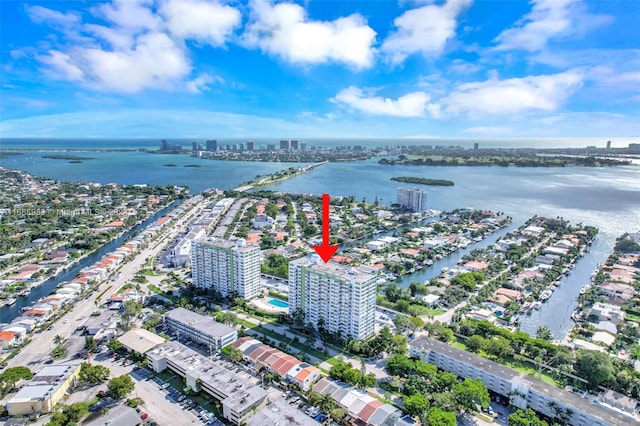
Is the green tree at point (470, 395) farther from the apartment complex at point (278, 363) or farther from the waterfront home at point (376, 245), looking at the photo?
the waterfront home at point (376, 245)

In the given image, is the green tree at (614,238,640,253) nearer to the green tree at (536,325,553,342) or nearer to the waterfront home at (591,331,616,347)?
the waterfront home at (591,331,616,347)

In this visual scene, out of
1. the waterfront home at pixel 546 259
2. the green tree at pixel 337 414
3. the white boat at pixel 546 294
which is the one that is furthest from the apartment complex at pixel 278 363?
the waterfront home at pixel 546 259

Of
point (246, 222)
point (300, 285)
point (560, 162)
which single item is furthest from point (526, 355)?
point (560, 162)

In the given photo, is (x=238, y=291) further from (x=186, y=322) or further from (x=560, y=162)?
(x=560, y=162)

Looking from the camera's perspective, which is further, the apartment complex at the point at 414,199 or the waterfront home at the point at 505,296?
the apartment complex at the point at 414,199

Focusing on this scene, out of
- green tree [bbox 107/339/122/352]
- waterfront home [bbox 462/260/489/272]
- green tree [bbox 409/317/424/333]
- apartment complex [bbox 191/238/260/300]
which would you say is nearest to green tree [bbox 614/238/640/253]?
waterfront home [bbox 462/260/489/272]

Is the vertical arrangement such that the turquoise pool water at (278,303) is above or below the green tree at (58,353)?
above
